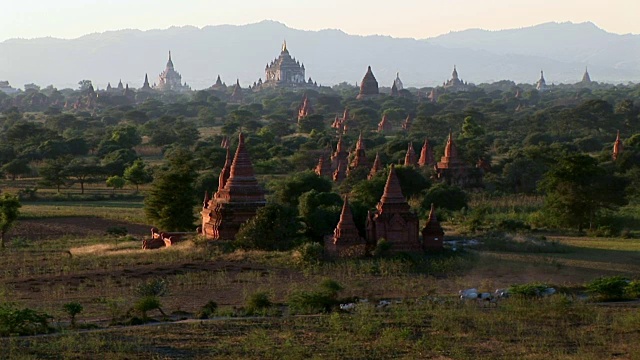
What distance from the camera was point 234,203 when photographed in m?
31.5

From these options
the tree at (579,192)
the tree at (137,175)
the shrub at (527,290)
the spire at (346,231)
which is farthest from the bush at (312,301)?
the tree at (137,175)

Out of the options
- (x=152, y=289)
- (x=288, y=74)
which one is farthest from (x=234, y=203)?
(x=288, y=74)

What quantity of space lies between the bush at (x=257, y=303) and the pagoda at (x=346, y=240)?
6160 mm

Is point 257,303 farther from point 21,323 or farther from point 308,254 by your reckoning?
point 308,254

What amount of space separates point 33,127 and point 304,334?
61737mm

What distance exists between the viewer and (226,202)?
31.6 meters

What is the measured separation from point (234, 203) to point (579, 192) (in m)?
12.9

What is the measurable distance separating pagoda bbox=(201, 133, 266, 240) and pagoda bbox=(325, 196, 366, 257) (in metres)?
3.44

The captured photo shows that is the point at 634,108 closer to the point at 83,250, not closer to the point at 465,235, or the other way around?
the point at 465,235

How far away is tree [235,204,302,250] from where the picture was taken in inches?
1177

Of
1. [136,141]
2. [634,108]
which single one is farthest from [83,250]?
[634,108]

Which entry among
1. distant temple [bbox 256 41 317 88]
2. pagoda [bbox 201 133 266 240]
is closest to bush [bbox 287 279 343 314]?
pagoda [bbox 201 133 266 240]

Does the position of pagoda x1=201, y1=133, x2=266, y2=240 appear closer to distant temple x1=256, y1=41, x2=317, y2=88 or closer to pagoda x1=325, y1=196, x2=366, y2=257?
pagoda x1=325, y1=196, x2=366, y2=257

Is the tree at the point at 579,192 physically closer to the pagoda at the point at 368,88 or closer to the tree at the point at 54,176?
the tree at the point at 54,176
